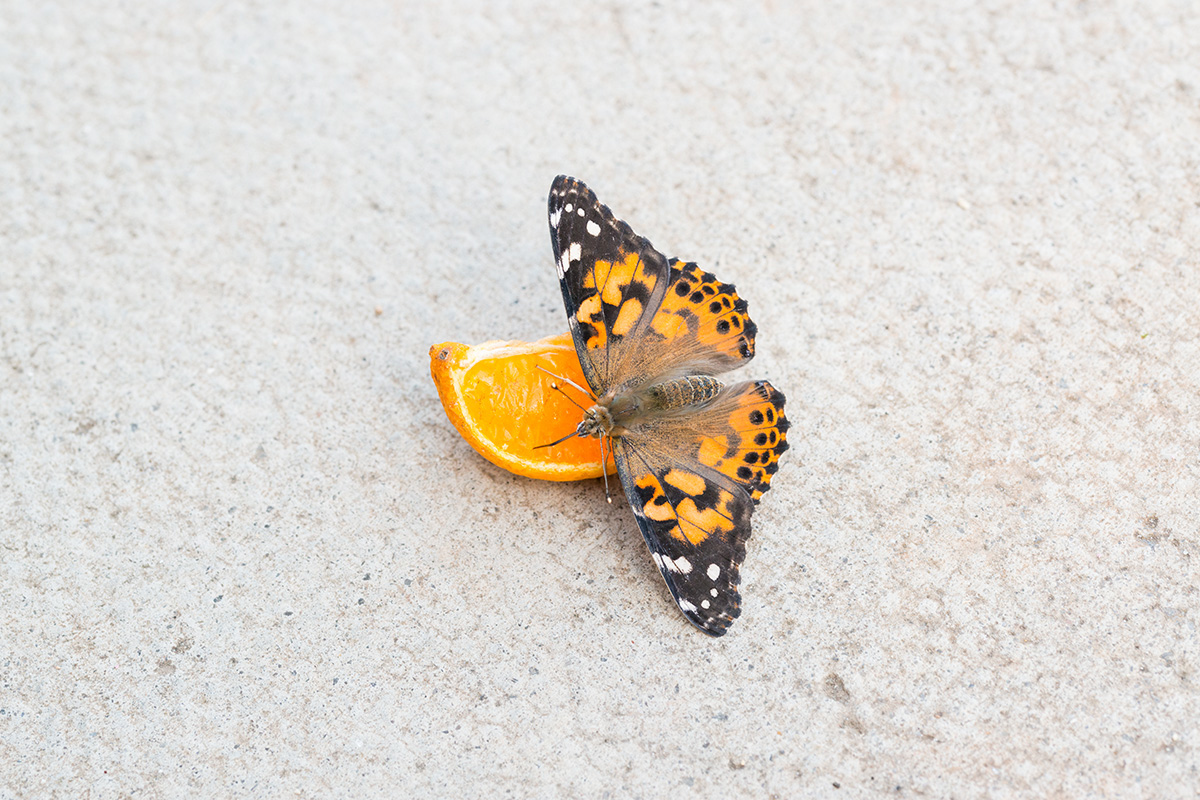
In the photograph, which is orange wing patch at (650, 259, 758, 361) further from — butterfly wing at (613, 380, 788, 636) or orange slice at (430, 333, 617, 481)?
orange slice at (430, 333, 617, 481)

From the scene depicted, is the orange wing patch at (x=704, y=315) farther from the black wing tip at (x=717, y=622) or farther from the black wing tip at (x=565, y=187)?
the black wing tip at (x=717, y=622)

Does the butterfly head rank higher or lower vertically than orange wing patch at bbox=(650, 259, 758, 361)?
lower

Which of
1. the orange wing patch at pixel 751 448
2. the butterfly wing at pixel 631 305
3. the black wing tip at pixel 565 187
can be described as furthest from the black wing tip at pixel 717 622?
the black wing tip at pixel 565 187

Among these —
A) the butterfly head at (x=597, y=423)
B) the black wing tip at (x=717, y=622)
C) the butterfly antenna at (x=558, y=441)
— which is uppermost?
the butterfly head at (x=597, y=423)

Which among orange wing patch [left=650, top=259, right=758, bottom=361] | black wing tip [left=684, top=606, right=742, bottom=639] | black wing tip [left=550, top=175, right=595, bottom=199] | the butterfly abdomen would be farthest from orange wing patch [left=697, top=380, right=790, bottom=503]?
black wing tip [left=550, top=175, right=595, bottom=199]

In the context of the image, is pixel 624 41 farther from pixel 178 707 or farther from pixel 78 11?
pixel 178 707

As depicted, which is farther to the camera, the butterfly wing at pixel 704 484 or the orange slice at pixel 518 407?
the orange slice at pixel 518 407

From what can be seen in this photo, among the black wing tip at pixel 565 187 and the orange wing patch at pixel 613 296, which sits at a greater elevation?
the black wing tip at pixel 565 187

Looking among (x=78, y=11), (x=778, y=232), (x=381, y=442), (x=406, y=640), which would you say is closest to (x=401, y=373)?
(x=381, y=442)
